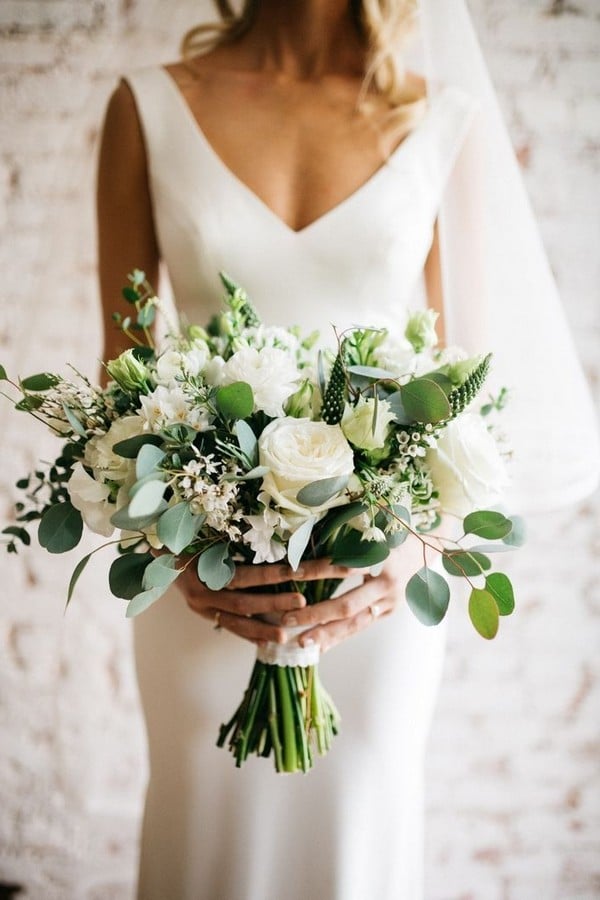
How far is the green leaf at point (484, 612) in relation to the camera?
2.07ft

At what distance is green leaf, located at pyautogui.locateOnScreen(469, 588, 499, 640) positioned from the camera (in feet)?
2.07

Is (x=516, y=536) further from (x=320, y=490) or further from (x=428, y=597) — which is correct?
(x=320, y=490)

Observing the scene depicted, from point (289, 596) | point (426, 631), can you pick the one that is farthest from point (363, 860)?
point (289, 596)

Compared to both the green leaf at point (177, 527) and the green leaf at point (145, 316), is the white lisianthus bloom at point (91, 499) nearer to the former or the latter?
the green leaf at point (177, 527)

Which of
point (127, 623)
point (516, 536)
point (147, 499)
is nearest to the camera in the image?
point (147, 499)

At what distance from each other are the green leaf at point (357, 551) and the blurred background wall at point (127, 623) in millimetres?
675

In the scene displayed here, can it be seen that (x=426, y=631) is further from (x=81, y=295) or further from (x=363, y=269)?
(x=81, y=295)

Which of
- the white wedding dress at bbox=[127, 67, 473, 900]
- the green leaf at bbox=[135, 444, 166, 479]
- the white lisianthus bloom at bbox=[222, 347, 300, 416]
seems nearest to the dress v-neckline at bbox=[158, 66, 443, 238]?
the white wedding dress at bbox=[127, 67, 473, 900]

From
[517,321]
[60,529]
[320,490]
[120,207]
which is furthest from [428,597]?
[120,207]

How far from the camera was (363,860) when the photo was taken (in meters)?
0.91

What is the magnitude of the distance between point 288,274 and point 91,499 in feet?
1.73

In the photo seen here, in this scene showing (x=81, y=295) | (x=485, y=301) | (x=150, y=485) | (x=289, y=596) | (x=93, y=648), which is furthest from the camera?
(x=93, y=648)

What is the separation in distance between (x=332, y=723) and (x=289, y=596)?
22 centimetres

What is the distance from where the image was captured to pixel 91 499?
2.11ft
